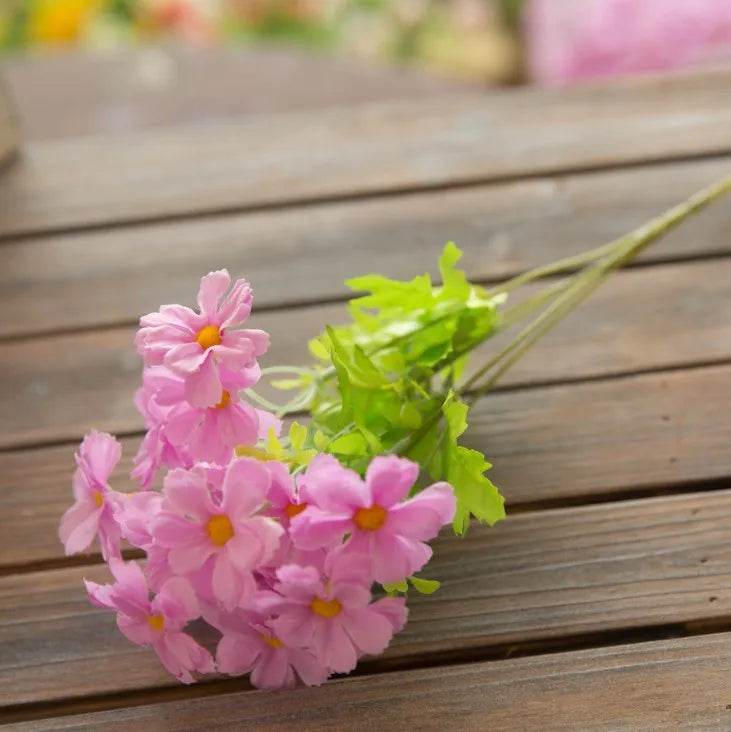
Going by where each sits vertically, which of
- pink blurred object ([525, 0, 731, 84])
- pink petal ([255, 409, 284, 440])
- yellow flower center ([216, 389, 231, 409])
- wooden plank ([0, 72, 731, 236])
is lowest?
pink petal ([255, 409, 284, 440])

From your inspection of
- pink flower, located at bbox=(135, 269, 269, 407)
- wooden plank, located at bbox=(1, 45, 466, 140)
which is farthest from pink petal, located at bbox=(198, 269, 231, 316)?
wooden plank, located at bbox=(1, 45, 466, 140)

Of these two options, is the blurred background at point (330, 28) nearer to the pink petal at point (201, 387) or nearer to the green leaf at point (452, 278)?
the green leaf at point (452, 278)

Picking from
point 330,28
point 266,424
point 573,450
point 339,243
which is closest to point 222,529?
point 266,424

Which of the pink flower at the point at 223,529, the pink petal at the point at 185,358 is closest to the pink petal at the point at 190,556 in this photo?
the pink flower at the point at 223,529

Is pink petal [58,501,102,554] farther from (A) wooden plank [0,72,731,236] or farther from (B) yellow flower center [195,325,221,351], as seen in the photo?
(A) wooden plank [0,72,731,236]

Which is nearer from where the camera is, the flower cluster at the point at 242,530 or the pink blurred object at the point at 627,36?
the flower cluster at the point at 242,530

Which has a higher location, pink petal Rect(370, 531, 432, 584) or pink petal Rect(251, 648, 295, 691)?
pink petal Rect(370, 531, 432, 584)

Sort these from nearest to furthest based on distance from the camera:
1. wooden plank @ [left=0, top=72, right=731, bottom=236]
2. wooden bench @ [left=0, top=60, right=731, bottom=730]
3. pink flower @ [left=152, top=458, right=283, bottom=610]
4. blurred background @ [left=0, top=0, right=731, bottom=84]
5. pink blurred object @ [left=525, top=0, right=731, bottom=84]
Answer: pink flower @ [left=152, top=458, right=283, bottom=610], wooden bench @ [left=0, top=60, right=731, bottom=730], wooden plank @ [left=0, top=72, right=731, bottom=236], pink blurred object @ [left=525, top=0, right=731, bottom=84], blurred background @ [left=0, top=0, right=731, bottom=84]

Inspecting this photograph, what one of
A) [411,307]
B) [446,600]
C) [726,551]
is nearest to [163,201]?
[411,307]
